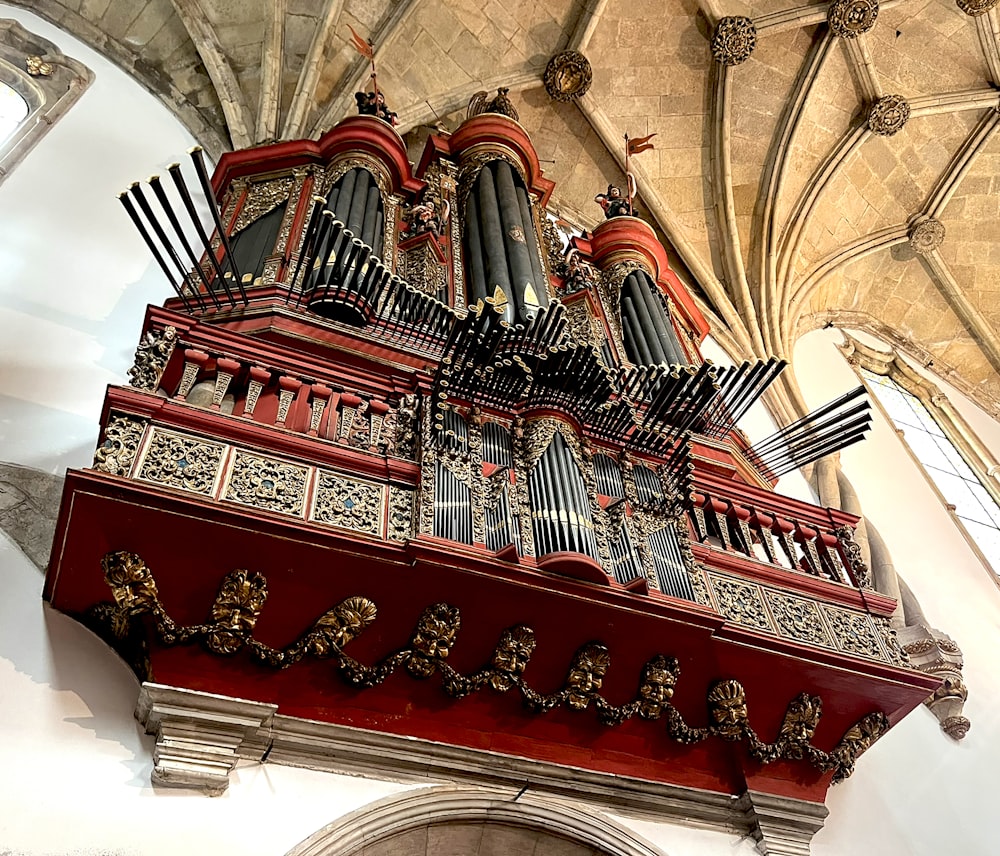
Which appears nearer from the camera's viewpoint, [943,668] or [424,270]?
[943,668]

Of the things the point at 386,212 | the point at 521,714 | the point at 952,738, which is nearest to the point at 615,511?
the point at 521,714

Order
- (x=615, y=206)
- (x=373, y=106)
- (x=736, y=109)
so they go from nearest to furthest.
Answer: (x=373, y=106), (x=615, y=206), (x=736, y=109)

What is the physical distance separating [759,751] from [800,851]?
533 millimetres

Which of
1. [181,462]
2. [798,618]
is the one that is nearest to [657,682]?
[798,618]

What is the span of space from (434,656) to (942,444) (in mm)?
10579

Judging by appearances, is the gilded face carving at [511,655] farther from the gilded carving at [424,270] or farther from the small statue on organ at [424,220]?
the small statue on organ at [424,220]

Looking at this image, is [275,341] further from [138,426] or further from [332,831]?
[332,831]

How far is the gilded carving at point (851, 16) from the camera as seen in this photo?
12344 millimetres

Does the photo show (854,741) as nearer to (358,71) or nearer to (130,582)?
(130,582)

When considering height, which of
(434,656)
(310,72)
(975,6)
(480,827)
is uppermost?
(975,6)

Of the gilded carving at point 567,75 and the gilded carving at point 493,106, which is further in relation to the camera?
the gilded carving at point 567,75

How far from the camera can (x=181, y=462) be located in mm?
4133

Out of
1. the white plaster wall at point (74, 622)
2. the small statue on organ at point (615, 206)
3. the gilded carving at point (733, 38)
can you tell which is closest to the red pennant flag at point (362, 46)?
the white plaster wall at point (74, 622)

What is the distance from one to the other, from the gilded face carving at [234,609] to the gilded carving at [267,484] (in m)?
0.32
